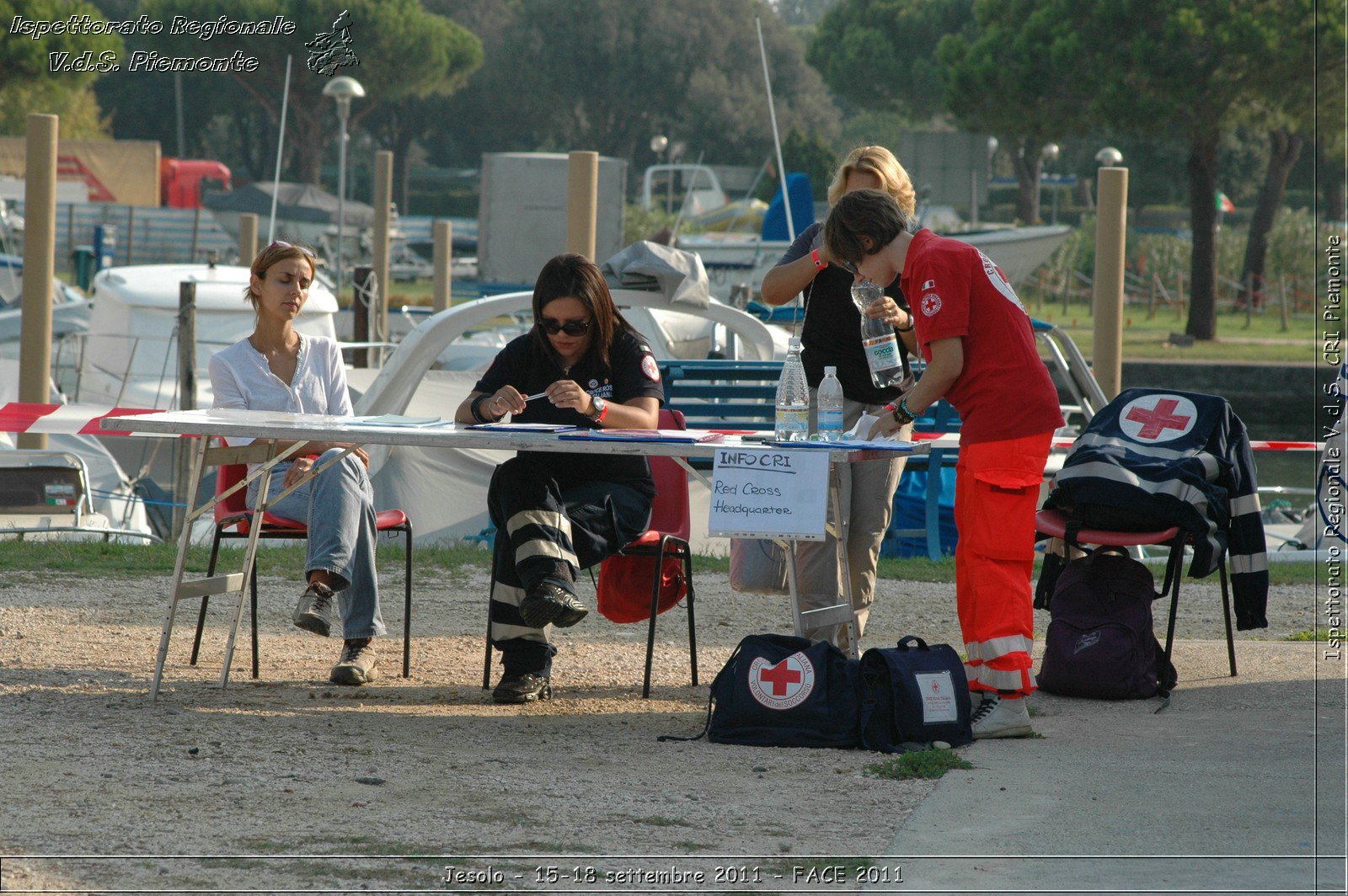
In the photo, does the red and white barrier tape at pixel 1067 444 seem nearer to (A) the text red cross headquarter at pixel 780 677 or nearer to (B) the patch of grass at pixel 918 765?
(A) the text red cross headquarter at pixel 780 677

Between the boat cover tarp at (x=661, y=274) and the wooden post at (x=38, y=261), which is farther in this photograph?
the wooden post at (x=38, y=261)

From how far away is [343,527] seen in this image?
507 cm

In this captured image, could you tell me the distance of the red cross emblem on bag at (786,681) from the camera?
4523 millimetres

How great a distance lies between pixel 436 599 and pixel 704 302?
3.63 metres

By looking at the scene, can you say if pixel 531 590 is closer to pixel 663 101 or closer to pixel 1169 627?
pixel 1169 627

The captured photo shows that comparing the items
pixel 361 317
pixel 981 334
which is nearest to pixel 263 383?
pixel 981 334

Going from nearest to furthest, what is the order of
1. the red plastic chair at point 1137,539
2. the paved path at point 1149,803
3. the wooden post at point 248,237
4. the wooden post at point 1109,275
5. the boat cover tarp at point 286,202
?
the paved path at point 1149,803 → the red plastic chair at point 1137,539 → the wooden post at point 1109,275 → the wooden post at point 248,237 → the boat cover tarp at point 286,202

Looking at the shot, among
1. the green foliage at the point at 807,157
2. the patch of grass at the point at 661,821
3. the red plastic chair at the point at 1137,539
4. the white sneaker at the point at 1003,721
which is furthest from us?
the green foliage at the point at 807,157

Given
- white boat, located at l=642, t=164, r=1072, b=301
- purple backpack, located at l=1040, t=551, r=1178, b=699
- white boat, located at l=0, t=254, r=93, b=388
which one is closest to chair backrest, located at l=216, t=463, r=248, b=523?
purple backpack, located at l=1040, t=551, r=1178, b=699

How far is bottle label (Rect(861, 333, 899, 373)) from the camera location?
15.8 ft

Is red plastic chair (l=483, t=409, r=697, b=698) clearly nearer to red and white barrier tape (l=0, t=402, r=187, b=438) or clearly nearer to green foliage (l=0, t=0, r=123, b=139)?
red and white barrier tape (l=0, t=402, r=187, b=438)

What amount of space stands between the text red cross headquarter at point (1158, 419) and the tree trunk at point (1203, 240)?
24.8 meters

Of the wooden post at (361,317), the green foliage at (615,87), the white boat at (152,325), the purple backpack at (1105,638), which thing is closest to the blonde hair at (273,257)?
the purple backpack at (1105,638)

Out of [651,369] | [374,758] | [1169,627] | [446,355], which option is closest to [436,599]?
[651,369]
